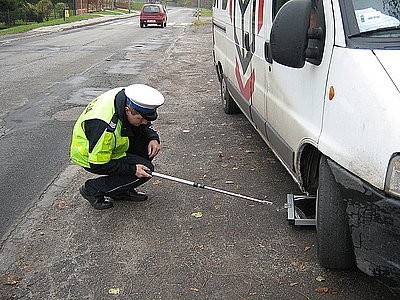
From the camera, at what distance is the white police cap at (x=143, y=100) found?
4.62 meters

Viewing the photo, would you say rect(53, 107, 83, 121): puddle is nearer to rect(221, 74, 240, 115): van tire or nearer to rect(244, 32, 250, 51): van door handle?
rect(221, 74, 240, 115): van tire

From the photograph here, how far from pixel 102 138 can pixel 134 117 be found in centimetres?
31

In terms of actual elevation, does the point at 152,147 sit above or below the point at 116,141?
below

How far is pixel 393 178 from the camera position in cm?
289

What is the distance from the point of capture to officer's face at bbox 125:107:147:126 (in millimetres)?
4707

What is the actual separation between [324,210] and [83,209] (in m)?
2.49

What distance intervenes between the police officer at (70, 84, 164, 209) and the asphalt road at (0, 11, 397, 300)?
24 centimetres

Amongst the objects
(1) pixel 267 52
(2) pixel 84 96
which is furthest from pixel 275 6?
(2) pixel 84 96

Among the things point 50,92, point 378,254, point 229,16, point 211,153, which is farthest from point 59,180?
point 50,92

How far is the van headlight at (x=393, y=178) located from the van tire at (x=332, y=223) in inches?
22.9

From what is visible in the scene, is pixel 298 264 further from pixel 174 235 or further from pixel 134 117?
pixel 134 117

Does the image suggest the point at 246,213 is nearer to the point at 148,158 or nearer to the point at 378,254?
the point at 148,158

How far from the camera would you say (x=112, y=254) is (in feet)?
14.4

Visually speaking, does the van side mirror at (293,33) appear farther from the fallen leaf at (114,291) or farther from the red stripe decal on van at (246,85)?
the red stripe decal on van at (246,85)
